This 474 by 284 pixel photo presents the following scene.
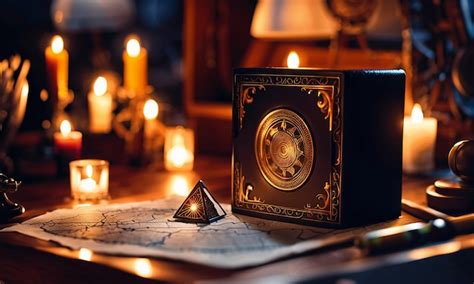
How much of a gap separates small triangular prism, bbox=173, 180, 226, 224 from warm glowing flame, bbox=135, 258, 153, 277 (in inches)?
7.8

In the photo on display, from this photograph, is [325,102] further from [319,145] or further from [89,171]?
[89,171]

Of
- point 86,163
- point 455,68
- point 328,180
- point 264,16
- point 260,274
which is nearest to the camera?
point 260,274

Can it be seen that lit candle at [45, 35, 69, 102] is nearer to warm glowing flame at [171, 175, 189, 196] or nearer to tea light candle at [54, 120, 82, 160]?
tea light candle at [54, 120, 82, 160]

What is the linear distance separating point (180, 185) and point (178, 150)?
0.64 feet

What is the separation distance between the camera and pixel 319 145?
1139mm

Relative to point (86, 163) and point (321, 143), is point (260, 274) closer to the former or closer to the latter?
point (321, 143)

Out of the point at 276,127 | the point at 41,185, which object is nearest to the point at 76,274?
the point at 276,127

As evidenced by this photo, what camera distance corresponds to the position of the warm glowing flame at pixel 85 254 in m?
0.99

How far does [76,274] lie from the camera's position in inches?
39.6

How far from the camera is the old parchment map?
3.26 ft

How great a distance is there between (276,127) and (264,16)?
27.6 inches

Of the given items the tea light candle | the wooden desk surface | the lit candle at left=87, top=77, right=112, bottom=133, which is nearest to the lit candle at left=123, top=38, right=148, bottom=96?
the lit candle at left=87, top=77, right=112, bottom=133

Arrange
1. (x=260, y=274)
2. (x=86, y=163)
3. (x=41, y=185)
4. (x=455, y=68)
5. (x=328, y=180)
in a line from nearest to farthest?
(x=260, y=274), (x=328, y=180), (x=86, y=163), (x=41, y=185), (x=455, y=68)

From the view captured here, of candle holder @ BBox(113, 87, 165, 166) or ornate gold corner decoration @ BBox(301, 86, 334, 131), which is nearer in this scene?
ornate gold corner decoration @ BBox(301, 86, 334, 131)
